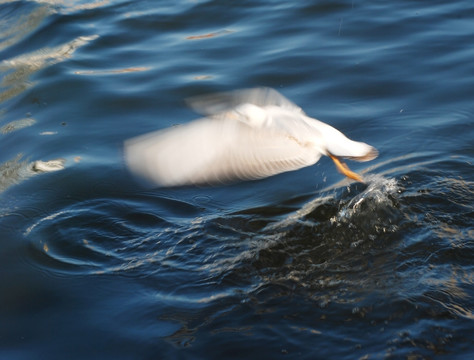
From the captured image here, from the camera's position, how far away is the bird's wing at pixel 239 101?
2.69 metres

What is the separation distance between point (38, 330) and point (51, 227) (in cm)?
72

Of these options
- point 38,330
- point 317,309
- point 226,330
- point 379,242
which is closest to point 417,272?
point 379,242

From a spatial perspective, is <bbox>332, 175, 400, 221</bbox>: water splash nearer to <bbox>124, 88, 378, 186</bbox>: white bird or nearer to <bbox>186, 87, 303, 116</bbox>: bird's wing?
<bbox>124, 88, 378, 186</bbox>: white bird

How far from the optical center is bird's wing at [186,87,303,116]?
2.69 metres

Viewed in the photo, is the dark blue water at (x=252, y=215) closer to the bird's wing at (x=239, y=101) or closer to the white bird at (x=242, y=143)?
the white bird at (x=242, y=143)

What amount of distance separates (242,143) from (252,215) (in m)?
0.43

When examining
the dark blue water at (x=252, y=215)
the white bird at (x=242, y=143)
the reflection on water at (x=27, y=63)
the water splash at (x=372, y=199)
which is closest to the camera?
the dark blue water at (x=252, y=215)

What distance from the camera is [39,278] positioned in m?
2.66

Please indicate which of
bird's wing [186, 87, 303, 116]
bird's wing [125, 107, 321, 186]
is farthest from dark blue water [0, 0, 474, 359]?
bird's wing [186, 87, 303, 116]

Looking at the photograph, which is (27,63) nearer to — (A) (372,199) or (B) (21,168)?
(B) (21,168)

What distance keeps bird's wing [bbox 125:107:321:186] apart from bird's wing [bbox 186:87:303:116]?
41 mm

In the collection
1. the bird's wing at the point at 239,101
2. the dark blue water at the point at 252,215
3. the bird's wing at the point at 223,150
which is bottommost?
the dark blue water at the point at 252,215

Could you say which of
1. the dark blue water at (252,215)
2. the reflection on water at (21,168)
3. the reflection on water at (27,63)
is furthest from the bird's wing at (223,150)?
the reflection on water at (27,63)

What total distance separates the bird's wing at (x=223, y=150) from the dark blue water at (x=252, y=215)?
28cm
